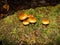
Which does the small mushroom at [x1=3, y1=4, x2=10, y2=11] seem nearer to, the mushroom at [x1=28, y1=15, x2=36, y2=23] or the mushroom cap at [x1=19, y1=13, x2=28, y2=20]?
the mushroom cap at [x1=19, y1=13, x2=28, y2=20]

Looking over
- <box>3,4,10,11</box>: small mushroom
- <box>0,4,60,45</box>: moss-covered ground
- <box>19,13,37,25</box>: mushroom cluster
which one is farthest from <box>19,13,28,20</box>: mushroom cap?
<box>3,4,10,11</box>: small mushroom

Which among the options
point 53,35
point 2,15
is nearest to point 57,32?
point 53,35

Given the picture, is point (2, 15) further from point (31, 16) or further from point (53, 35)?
point (53, 35)

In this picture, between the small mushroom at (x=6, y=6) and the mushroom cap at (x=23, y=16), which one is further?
the small mushroom at (x=6, y=6)

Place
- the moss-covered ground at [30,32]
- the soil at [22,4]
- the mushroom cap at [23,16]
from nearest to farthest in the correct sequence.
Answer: the moss-covered ground at [30,32], the mushroom cap at [23,16], the soil at [22,4]

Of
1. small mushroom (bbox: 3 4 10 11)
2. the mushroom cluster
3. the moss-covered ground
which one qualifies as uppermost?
the mushroom cluster

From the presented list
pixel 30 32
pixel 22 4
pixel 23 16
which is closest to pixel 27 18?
pixel 23 16

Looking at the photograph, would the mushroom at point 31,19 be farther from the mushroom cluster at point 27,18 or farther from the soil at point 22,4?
the soil at point 22,4

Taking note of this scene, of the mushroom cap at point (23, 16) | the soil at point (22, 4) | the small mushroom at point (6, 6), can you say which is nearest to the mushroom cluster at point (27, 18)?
the mushroom cap at point (23, 16)

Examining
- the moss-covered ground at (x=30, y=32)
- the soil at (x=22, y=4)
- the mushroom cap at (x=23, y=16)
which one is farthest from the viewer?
the soil at (x=22, y=4)
